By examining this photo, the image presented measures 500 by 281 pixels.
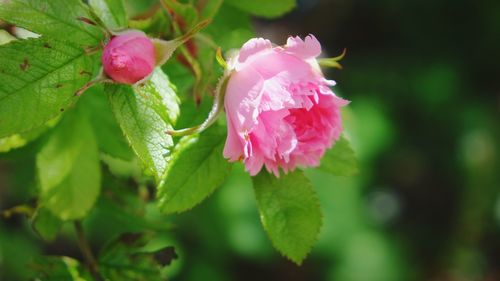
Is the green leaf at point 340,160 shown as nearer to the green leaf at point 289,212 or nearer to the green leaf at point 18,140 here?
the green leaf at point 289,212

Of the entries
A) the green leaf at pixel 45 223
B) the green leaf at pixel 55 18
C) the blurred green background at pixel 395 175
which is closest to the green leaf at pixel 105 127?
the green leaf at pixel 45 223

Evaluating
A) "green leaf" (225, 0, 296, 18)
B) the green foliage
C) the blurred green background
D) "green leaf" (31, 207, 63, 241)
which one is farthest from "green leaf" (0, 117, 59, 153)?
the blurred green background

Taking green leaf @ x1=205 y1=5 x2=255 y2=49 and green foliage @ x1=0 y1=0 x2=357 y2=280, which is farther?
green leaf @ x1=205 y1=5 x2=255 y2=49

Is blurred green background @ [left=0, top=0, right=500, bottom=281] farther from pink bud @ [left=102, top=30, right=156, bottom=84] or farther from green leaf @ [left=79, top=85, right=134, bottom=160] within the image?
pink bud @ [left=102, top=30, right=156, bottom=84]

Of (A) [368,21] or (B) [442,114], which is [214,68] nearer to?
(B) [442,114]

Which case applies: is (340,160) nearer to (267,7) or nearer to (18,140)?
(267,7)

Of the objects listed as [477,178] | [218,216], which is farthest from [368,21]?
[218,216]
